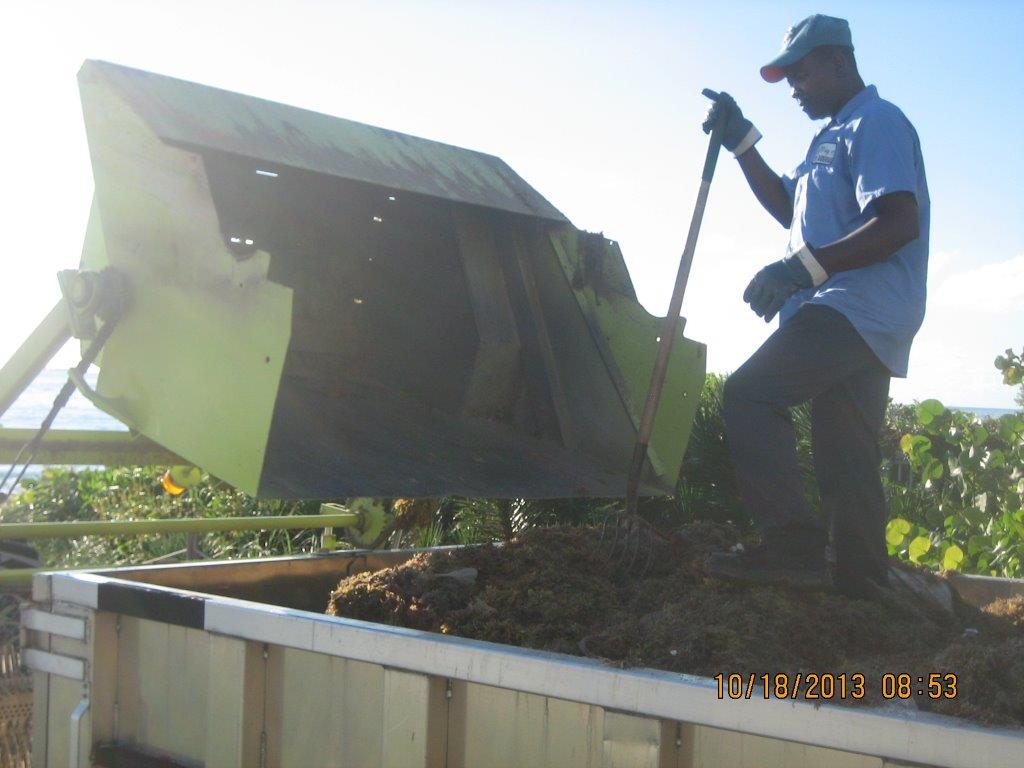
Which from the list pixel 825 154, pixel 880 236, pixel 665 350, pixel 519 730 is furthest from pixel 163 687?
pixel 825 154

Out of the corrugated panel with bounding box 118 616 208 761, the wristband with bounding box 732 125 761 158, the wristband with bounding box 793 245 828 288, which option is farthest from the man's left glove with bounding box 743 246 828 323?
the corrugated panel with bounding box 118 616 208 761

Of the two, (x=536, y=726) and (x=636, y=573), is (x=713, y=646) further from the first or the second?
(x=636, y=573)

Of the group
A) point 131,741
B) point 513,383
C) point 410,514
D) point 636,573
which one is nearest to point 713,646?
point 636,573

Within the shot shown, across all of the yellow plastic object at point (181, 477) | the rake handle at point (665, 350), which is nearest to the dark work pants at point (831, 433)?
the rake handle at point (665, 350)

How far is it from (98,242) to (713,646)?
81.4 inches

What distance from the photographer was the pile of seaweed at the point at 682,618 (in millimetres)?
1960

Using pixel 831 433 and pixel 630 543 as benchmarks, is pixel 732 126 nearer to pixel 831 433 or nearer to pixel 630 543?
pixel 831 433

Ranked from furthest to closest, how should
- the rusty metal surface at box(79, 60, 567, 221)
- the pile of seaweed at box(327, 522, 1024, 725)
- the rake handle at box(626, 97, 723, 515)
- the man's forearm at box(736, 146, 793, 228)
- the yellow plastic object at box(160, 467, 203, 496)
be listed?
the yellow plastic object at box(160, 467, 203, 496) < the man's forearm at box(736, 146, 793, 228) < the rake handle at box(626, 97, 723, 515) < the rusty metal surface at box(79, 60, 567, 221) < the pile of seaweed at box(327, 522, 1024, 725)

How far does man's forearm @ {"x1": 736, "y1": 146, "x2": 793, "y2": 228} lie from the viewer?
336 cm

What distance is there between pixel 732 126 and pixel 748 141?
68 millimetres

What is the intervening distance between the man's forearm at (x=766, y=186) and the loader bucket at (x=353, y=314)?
495mm

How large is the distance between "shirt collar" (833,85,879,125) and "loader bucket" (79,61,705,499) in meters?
0.92

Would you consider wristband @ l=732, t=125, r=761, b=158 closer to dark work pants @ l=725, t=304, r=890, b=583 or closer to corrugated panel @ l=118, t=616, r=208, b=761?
dark work pants @ l=725, t=304, r=890, b=583

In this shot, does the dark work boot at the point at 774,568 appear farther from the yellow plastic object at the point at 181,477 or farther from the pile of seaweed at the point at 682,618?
the yellow plastic object at the point at 181,477
